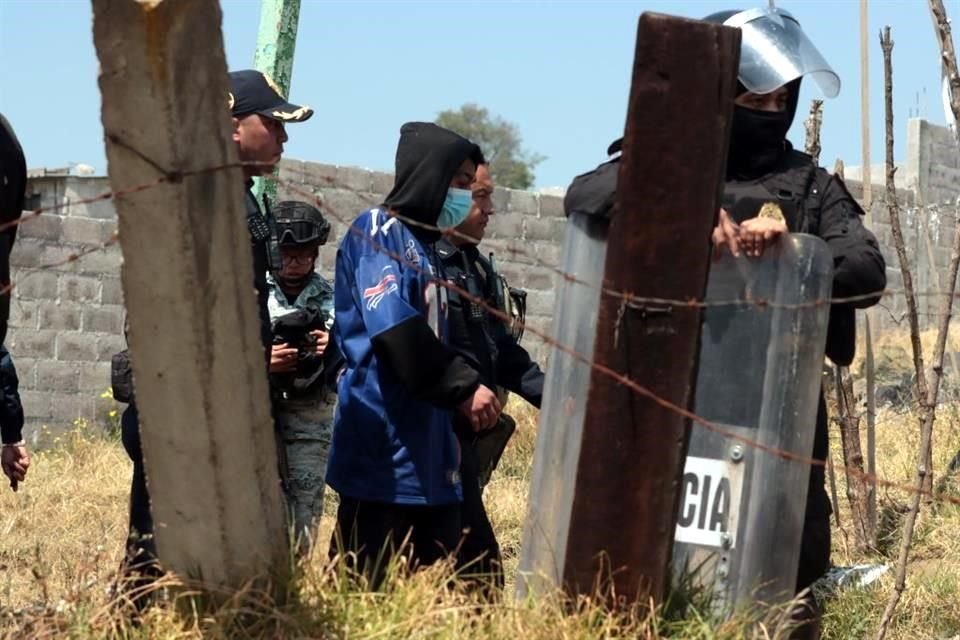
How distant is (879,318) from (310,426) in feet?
43.4

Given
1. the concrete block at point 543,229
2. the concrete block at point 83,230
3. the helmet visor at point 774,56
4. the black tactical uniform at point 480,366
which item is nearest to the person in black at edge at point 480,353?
the black tactical uniform at point 480,366

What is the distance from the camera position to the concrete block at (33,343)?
33.6 feet

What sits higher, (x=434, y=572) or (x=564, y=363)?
(x=564, y=363)

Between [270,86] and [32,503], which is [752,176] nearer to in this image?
[270,86]

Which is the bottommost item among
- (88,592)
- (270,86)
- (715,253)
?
(88,592)

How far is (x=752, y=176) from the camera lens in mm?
4184

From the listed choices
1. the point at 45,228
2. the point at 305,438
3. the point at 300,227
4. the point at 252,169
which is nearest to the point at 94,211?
the point at 45,228

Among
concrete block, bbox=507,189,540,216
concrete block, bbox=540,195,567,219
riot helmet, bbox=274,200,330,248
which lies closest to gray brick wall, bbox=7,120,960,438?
concrete block, bbox=507,189,540,216

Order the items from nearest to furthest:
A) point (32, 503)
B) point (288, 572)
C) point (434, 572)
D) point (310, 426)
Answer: point (288, 572) → point (434, 572) → point (310, 426) → point (32, 503)

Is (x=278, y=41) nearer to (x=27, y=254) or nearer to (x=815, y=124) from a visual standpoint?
(x=815, y=124)

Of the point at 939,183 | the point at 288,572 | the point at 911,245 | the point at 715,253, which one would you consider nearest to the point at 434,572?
the point at 288,572

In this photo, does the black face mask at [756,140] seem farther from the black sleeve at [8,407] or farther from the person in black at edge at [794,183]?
the black sleeve at [8,407]

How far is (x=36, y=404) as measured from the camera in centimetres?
1027

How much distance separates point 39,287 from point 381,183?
2527 mm
